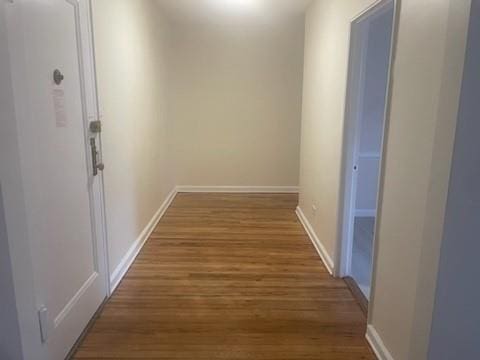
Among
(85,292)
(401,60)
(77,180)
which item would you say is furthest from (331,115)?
(85,292)

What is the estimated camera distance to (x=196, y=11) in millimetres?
4277

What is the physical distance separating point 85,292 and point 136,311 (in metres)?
0.36

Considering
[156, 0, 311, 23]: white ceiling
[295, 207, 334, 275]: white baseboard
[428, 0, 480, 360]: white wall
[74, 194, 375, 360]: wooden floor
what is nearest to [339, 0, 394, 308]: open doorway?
[295, 207, 334, 275]: white baseboard

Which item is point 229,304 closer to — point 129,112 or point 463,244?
point 463,244

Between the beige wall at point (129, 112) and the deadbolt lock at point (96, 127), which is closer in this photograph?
the deadbolt lock at point (96, 127)

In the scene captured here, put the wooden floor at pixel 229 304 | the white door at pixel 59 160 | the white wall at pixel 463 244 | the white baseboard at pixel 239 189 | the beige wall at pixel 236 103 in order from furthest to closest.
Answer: the white baseboard at pixel 239 189
the beige wall at pixel 236 103
the wooden floor at pixel 229 304
the white door at pixel 59 160
the white wall at pixel 463 244

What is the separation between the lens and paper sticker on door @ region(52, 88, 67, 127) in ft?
5.81

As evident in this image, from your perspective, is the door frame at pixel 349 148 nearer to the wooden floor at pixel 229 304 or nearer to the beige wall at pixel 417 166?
the wooden floor at pixel 229 304

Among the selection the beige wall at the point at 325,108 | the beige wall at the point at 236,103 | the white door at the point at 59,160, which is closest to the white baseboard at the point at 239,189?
the beige wall at the point at 236,103

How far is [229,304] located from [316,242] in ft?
4.17

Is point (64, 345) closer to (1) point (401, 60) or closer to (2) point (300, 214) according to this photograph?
(1) point (401, 60)

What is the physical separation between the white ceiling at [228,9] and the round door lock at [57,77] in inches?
98.0

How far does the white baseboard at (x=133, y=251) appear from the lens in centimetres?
264

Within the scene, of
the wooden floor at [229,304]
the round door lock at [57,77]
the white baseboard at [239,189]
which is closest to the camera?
the round door lock at [57,77]
